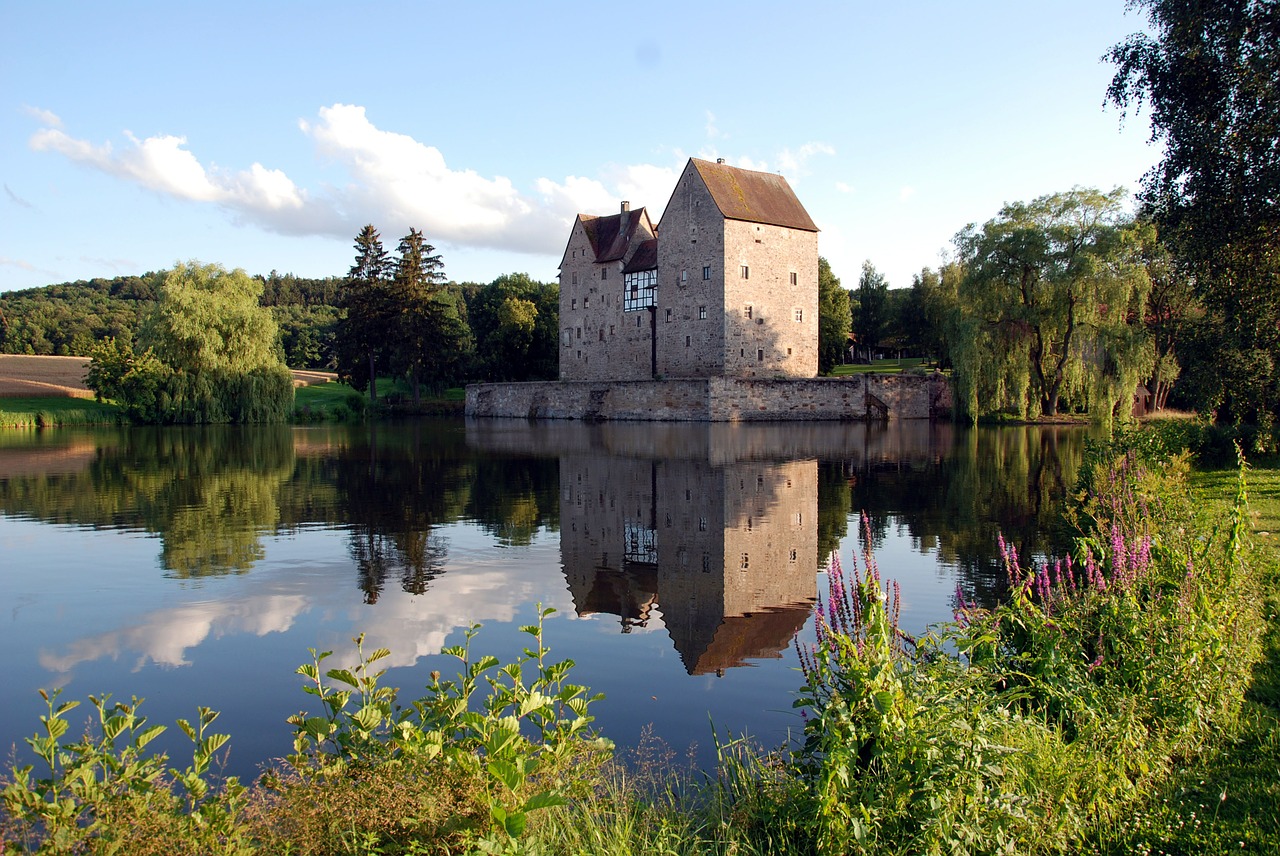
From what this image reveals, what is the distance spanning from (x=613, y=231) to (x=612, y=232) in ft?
0.31

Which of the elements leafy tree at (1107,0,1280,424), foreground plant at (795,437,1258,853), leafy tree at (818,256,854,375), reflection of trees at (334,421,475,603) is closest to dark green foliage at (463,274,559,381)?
leafy tree at (818,256,854,375)

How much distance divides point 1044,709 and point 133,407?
A: 48.1 m

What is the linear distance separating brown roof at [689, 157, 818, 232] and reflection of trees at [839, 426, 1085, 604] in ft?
88.3

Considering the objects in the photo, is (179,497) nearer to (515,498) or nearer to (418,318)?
(515,498)

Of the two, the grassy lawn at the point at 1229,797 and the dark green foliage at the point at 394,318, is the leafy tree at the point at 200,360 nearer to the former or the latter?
the dark green foliage at the point at 394,318

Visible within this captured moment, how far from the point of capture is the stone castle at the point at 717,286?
50.4m

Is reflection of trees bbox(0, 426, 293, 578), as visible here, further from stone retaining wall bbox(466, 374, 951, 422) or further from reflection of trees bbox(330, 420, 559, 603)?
stone retaining wall bbox(466, 374, 951, 422)

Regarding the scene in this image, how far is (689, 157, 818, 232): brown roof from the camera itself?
5056cm

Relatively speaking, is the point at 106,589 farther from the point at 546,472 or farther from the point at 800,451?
the point at 800,451

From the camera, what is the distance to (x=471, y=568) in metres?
10.4

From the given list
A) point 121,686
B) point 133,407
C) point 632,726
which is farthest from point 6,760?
point 133,407

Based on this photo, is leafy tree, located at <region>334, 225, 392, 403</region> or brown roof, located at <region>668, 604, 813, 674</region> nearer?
brown roof, located at <region>668, 604, 813, 674</region>

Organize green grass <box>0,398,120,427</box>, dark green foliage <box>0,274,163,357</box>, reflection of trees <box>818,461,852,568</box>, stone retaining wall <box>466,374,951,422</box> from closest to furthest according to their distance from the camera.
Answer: reflection of trees <box>818,461,852,568</box> → green grass <box>0,398,120,427</box> → stone retaining wall <box>466,374,951,422</box> → dark green foliage <box>0,274,163,357</box>

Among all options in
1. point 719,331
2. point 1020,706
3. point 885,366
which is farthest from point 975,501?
point 885,366
